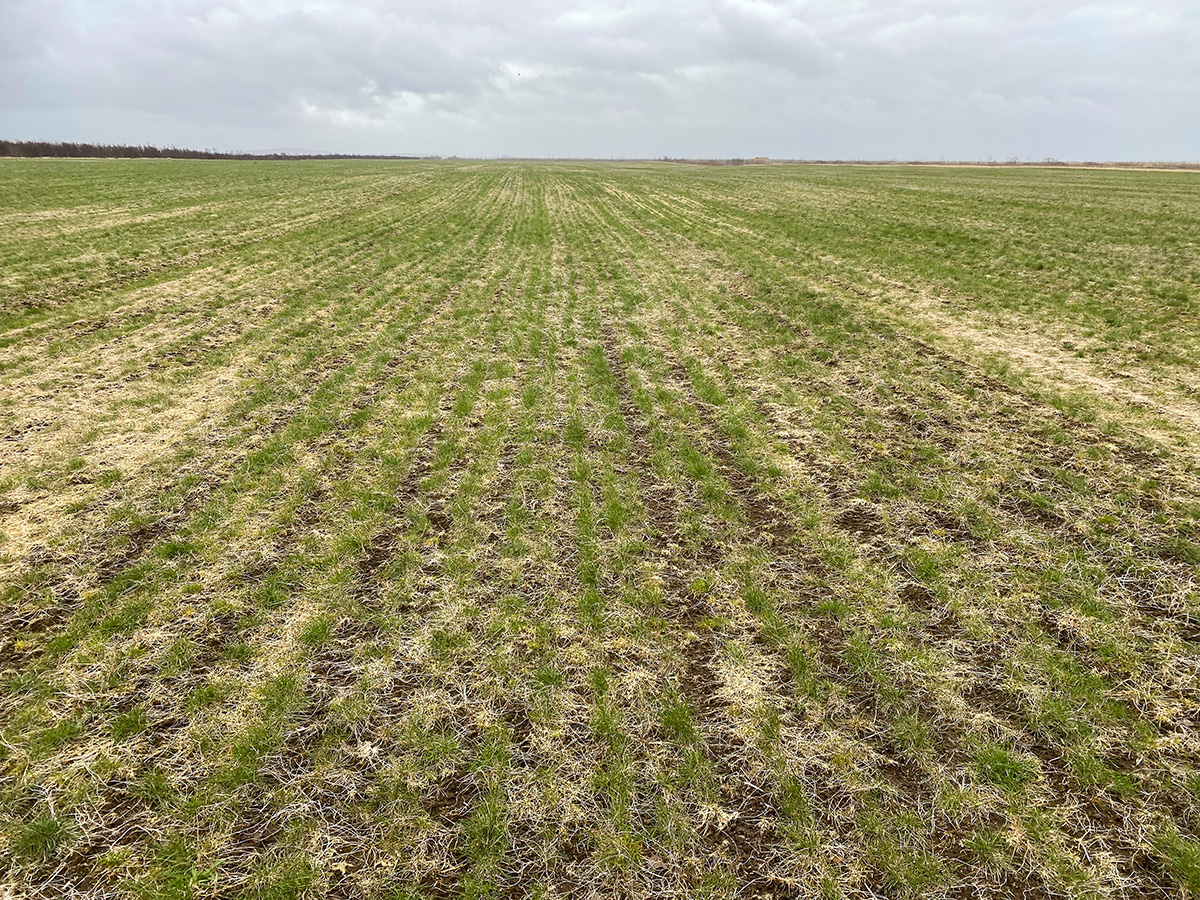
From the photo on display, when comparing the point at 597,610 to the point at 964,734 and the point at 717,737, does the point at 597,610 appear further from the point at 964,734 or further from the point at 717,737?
the point at 964,734

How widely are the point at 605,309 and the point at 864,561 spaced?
11290 millimetres

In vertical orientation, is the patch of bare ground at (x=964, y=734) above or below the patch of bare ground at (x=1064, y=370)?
below

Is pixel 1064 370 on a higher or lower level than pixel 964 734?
higher

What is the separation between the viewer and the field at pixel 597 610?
354 cm

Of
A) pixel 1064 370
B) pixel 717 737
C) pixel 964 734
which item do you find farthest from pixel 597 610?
pixel 1064 370

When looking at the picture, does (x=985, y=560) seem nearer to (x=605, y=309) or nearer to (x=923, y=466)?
(x=923, y=466)

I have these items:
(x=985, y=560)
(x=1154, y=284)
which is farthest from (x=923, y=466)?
(x=1154, y=284)

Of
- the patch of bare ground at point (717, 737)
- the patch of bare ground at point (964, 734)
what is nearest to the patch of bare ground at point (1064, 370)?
the patch of bare ground at point (964, 734)

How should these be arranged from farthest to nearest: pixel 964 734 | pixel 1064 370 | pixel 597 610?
pixel 1064 370 → pixel 597 610 → pixel 964 734

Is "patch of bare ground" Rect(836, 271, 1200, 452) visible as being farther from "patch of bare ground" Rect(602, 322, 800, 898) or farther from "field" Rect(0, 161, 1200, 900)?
"patch of bare ground" Rect(602, 322, 800, 898)

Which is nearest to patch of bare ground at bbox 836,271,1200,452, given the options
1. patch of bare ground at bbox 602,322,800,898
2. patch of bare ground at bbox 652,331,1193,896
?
patch of bare ground at bbox 652,331,1193,896

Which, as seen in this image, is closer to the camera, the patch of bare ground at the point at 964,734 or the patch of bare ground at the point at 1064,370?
the patch of bare ground at the point at 964,734

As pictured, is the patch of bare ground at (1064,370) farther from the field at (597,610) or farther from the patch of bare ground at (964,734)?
the patch of bare ground at (964,734)

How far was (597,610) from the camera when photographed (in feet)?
17.8
